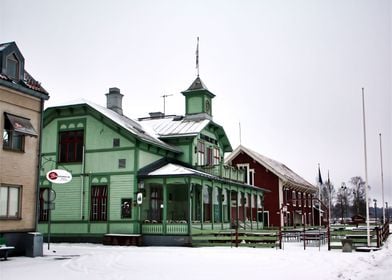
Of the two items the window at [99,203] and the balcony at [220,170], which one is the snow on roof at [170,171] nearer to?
the window at [99,203]

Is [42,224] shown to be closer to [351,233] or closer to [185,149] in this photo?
[185,149]

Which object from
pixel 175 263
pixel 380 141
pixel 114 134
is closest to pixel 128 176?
pixel 114 134

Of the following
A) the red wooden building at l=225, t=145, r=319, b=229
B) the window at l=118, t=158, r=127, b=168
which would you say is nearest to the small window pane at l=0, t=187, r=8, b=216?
the window at l=118, t=158, r=127, b=168

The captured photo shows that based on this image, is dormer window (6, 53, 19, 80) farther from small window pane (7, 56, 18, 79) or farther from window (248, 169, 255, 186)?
window (248, 169, 255, 186)

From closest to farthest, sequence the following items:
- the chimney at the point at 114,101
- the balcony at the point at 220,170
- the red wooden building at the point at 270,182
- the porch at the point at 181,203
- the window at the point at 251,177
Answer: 1. the porch at the point at 181,203
2. the balcony at the point at 220,170
3. the chimney at the point at 114,101
4. the red wooden building at the point at 270,182
5. the window at the point at 251,177

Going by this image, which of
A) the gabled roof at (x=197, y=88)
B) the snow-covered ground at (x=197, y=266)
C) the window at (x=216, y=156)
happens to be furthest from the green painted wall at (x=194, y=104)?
the snow-covered ground at (x=197, y=266)

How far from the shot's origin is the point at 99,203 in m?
28.0

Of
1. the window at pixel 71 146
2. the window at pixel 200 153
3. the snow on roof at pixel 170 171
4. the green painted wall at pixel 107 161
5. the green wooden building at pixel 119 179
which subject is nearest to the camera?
the snow on roof at pixel 170 171

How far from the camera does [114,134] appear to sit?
93.3 ft

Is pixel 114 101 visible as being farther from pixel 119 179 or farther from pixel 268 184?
pixel 268 184

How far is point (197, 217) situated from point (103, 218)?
667 centimetres

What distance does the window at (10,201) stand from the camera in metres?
18.4

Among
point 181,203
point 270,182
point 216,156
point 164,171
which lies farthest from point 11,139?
point 270,182

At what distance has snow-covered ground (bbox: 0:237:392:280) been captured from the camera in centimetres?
1362
